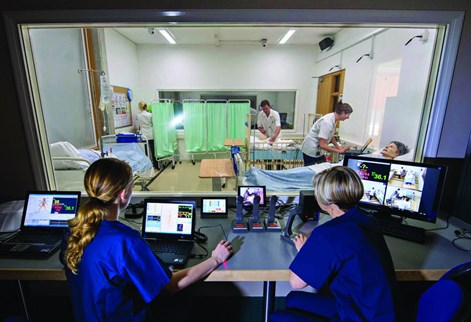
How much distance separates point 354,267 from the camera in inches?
32.2

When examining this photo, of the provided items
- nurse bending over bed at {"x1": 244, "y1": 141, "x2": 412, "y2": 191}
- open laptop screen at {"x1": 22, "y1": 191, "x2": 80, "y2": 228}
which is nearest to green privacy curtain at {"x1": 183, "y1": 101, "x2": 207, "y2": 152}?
nurse bending over bed at {"x1": 244, "y1": 141, "x2": 412, "y2": 191}

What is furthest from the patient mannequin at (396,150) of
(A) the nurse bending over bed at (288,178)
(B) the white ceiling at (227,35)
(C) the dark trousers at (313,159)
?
(B) the white ceiling at (227,35)

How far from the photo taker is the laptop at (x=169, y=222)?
1306 millimetres

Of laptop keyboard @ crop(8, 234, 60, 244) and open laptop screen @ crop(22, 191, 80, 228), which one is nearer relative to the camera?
laptop keyboard @ crop(8, 234, 60, 244)

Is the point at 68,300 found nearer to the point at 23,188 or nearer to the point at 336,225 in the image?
the point at 23,188

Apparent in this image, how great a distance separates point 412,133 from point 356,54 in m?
2.12

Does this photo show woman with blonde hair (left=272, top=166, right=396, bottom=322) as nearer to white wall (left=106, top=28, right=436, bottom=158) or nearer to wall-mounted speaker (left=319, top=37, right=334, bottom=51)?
white wall (left=106, top=28, right=436, bottom=158)

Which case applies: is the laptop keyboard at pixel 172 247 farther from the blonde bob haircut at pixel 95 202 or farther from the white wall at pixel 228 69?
the white wall at pixel 228 69

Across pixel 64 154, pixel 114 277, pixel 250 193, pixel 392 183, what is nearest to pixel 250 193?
pixel 250 193

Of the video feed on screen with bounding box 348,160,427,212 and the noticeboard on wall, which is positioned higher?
the noticeboard on wall

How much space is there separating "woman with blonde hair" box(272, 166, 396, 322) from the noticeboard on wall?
4197 mm

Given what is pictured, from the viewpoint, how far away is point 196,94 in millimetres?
5914

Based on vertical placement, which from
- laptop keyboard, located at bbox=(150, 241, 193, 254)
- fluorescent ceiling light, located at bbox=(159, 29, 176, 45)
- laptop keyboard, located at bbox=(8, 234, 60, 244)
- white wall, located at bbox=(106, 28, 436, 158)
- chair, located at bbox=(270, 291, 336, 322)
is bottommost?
chair, located at bbox=(270, 291, 336, 322)

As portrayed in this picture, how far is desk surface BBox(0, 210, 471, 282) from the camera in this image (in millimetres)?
1067
